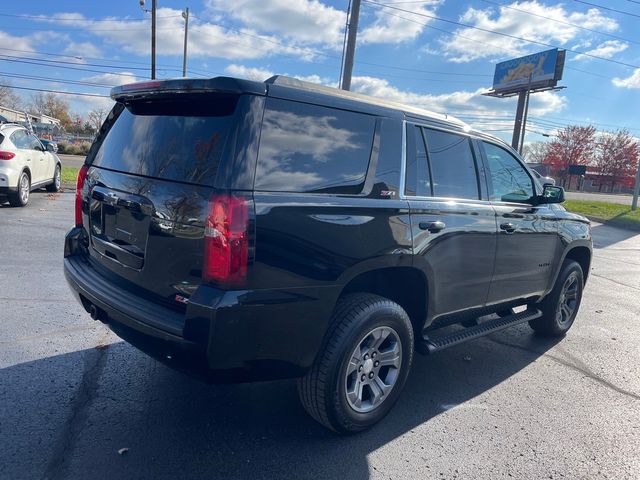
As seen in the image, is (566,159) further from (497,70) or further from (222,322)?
(222,322)

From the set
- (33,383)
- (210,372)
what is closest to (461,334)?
(210,372)

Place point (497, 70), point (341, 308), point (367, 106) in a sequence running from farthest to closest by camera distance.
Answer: point (497, 70), point (367, 106), point (341, 308)

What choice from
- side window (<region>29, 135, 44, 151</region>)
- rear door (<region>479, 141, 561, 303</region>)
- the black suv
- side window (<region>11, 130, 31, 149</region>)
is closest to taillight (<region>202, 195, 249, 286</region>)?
the black suv

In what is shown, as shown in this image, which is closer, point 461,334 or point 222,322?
point 222,322

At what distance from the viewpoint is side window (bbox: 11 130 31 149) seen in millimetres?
10178

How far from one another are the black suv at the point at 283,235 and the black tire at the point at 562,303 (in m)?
1.55

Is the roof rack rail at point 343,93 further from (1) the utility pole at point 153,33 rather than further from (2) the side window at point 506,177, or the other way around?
(1) the utility pole at point 153,33

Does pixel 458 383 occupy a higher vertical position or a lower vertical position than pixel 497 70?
lower

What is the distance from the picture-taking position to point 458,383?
3.93 metres

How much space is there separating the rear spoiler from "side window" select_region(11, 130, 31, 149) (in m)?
8.87

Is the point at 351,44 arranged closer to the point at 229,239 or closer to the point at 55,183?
the point at 55,183

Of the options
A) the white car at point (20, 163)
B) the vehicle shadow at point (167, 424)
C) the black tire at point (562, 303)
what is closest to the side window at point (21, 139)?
the white car at point (20, 163)

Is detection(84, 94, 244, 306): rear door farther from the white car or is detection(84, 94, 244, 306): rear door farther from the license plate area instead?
the white car

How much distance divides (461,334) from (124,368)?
255cm
